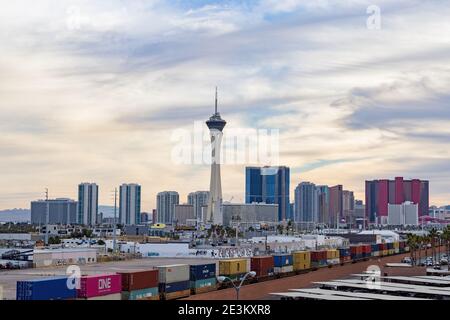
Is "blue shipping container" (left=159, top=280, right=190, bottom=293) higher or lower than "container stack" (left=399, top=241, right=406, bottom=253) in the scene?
higher

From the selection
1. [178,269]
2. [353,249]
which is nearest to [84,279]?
[178,269]

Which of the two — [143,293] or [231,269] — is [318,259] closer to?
[231,269]

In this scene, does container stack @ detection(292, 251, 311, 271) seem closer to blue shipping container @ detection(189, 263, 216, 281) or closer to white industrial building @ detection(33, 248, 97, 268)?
blue shipping container @ detection(189, 263, 216, 281)

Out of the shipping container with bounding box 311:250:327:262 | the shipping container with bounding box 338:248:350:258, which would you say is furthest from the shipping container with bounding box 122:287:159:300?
the shipping container with bounding box 338:248:350:258

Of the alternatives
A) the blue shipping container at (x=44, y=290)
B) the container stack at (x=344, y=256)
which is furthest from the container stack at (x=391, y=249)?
the blue shipping container at (x=44, y=290)

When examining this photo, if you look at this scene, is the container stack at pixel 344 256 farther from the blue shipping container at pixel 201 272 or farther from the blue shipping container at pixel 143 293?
the blue shipping container at pixel 143 293
